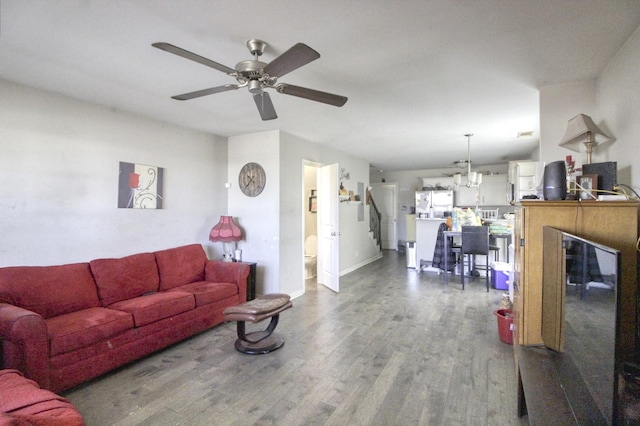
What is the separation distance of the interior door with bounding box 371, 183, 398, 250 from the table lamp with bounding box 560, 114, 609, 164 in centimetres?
685

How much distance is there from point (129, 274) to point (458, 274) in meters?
5.54

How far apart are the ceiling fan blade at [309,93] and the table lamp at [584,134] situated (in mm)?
1735

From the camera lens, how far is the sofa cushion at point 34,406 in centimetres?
128

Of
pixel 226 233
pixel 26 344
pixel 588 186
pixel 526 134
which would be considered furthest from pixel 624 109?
pixel 26 344

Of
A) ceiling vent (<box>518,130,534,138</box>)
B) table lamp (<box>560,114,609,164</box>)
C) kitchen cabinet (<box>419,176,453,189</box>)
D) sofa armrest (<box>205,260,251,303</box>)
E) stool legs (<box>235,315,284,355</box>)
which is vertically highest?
ceiling vent (<box>518,130,534,138</box>)

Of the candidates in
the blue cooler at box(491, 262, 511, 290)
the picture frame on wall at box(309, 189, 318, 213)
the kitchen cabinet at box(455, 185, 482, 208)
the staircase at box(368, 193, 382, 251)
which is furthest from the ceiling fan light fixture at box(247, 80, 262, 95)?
the kitchen cabinet at box(455, 185, 482, 208)

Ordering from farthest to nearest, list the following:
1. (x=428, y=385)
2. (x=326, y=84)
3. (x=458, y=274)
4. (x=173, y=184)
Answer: (x=458, y=274), (x=173, y=184), (x=326, y=84), (x=428, y=385)

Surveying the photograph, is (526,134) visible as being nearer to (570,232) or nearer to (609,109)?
(609,109)

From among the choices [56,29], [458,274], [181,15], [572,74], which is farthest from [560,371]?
[458,274]

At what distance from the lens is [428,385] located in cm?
228

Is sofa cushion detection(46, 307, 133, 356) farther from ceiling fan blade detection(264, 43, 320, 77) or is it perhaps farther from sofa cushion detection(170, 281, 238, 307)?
ceiling fan blade detection(264, 43, 320, 77)

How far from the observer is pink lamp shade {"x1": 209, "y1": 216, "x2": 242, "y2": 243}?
4.22 meters

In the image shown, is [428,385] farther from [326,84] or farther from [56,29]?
[56,29]

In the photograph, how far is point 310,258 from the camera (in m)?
5.98
